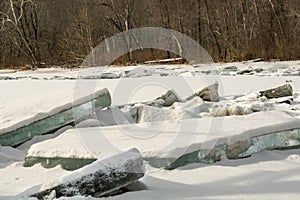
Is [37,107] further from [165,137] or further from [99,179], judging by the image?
[99,179]

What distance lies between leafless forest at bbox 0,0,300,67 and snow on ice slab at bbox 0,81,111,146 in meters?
12.4

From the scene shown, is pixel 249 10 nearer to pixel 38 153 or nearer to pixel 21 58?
pixel 21 58

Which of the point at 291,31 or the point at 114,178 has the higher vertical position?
the point at 291,31

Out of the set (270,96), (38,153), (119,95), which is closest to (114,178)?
(38,153)

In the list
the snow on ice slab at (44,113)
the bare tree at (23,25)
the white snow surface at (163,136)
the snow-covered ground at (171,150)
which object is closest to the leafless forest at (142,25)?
the bare tree at (23,25)

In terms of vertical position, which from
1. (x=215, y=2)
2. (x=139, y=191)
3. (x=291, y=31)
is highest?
(x=215, y=2)

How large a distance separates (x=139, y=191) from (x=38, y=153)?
3.72 ft

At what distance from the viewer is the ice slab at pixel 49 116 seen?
4.14 m

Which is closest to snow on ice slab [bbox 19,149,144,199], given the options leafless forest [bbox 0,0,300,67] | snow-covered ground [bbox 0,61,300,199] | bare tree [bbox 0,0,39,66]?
snow-covered ground [bbox 0,61,300,199]

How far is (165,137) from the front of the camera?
363 centimetres

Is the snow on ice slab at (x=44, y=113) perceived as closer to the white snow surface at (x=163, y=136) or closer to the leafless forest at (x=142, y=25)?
the white snow surface at (x=163, y=136)

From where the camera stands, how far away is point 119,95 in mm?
7570

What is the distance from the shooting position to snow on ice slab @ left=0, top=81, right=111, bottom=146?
13.6 feet

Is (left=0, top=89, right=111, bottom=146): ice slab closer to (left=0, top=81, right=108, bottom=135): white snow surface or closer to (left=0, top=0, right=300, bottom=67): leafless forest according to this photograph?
(left=0, top=81, right=108, bottom=135): white snow surface
